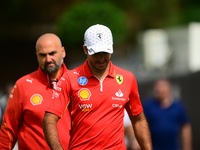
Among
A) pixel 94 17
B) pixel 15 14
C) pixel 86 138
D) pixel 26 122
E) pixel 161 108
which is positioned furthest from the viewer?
pixel 15 14

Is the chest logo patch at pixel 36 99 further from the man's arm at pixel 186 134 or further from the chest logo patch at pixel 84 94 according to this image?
the man's arm at pixel 186 134

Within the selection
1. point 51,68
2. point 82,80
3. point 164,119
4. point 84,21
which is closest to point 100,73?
point 82,80

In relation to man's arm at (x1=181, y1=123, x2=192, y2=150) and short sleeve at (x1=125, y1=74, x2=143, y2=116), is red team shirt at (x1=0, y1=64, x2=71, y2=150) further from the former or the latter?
man's arm at (x1=181, y1=123, x2=192, y2=150)

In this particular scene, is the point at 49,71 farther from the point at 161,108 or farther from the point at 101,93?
the point at 161,108

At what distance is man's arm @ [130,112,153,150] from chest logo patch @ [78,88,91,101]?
0.70 metres

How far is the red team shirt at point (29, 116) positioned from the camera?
5.61m

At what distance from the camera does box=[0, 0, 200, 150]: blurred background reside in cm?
1348

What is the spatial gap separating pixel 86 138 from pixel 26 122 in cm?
124

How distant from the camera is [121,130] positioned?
16.3 ft

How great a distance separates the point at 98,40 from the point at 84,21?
1086 centimetres

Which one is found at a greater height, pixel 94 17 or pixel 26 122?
pixel 94 17

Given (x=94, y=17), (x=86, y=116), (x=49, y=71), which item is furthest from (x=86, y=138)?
(x=94, y=17)

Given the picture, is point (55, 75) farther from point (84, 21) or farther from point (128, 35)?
point (128, 35)

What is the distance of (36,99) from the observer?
5770mm
